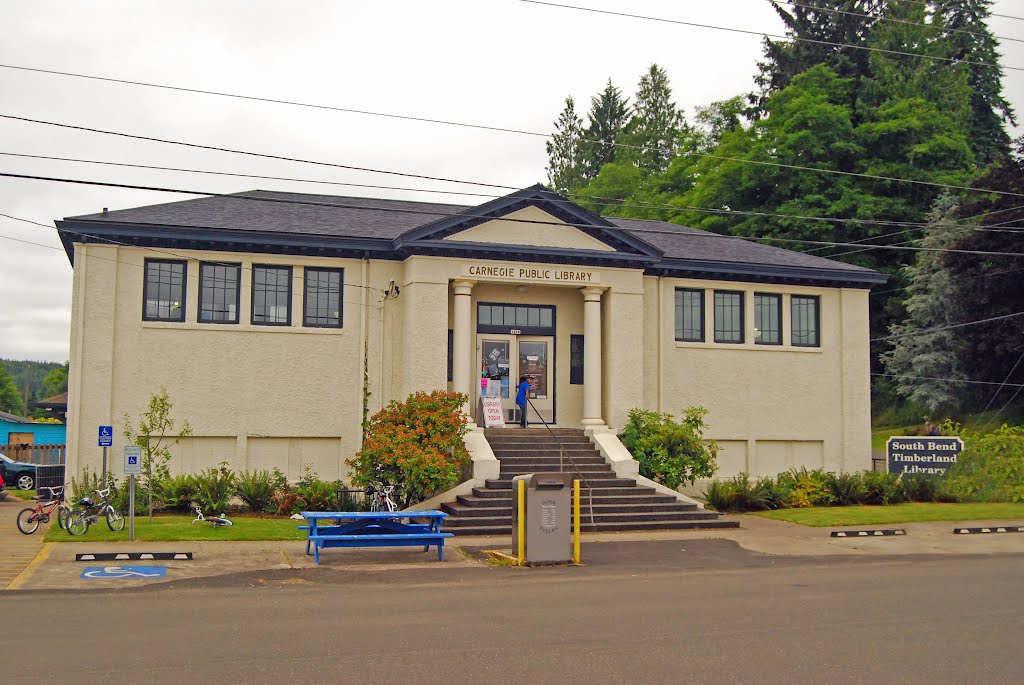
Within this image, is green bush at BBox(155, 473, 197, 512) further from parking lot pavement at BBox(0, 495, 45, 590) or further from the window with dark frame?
the window with dark frame

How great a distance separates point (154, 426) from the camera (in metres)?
21.5

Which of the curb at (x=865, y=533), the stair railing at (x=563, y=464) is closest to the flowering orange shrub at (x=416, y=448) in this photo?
the stair railing at (x=563, y=464)

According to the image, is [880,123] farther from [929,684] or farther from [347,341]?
[929,684]

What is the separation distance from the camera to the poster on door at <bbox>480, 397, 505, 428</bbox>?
2458 centimetres

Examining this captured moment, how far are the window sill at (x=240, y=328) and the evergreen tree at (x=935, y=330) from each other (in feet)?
98.8

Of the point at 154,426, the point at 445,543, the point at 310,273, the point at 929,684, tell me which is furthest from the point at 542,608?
the point at 310,273

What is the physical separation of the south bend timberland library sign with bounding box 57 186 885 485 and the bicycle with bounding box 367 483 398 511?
289 cm

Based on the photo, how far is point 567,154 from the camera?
79875 millimetres

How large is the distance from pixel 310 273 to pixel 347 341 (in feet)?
6.31

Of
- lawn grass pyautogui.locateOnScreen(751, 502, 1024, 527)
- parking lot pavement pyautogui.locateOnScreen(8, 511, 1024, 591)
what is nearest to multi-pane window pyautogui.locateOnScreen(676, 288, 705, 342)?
lawn grass pyautogui.locateOnScreen(751, 502, 1024, 527)

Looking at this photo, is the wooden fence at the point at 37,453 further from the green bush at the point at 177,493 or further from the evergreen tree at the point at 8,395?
the evergreen tree at the point at 8,395

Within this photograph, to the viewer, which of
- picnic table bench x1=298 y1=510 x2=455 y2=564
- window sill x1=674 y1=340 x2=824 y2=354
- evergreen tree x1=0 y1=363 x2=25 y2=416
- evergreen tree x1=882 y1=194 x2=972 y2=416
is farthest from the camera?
evergreen tree x1=0 y1=363 x2=25 y2=416

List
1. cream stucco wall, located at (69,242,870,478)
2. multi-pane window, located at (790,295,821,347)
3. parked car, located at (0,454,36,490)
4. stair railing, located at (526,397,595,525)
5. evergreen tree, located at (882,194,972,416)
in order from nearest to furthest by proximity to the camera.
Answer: stair railing, located at (526,397,595,525), cream stucco wall, located at (69,242,870,478), multi-pane window, located at (790,295,821,347), parked car, located at (0,454,36,490), evergreen tree, located at (882,194,972,416)

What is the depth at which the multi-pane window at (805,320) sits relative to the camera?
2803 cm
